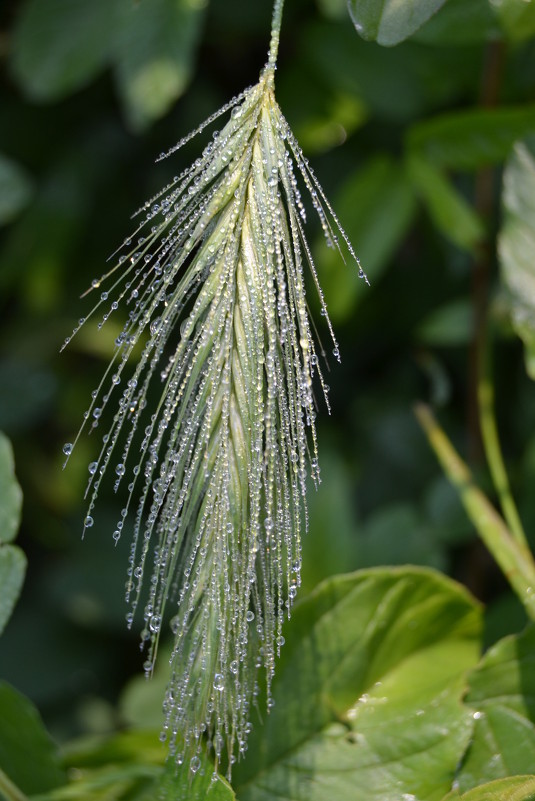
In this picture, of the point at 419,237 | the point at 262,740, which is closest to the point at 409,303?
the point at 419,237

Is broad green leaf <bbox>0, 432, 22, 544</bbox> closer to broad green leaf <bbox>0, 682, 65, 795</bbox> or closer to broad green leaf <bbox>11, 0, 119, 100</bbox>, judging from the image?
broad green leaf <bbox>0, 682, 65, 795</bbox>

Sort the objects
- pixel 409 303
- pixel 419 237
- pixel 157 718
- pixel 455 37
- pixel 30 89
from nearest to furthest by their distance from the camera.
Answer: pixel 455 37 < pixel 157 718 < pixel 30 89 < pixel 409 303 < pixel 419 237

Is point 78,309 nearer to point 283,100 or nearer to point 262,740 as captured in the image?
point 283,100

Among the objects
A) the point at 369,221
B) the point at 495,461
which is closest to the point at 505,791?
the point at 495,461

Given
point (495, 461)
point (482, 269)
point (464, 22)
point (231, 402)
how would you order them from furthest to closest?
point (482, 269), point (495, 461), point (464, 22), point (231, 402)

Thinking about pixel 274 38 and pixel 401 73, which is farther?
pixel 401 73

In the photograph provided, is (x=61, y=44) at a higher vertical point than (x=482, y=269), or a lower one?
higher

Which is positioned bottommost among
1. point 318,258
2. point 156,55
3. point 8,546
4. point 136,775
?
point 136,775

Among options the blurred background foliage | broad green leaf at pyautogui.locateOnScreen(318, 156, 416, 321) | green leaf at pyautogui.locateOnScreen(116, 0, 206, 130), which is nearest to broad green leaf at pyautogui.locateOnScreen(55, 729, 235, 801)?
the blurred background foliage

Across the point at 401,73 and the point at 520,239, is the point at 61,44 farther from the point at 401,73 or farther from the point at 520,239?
the point at 520,239
